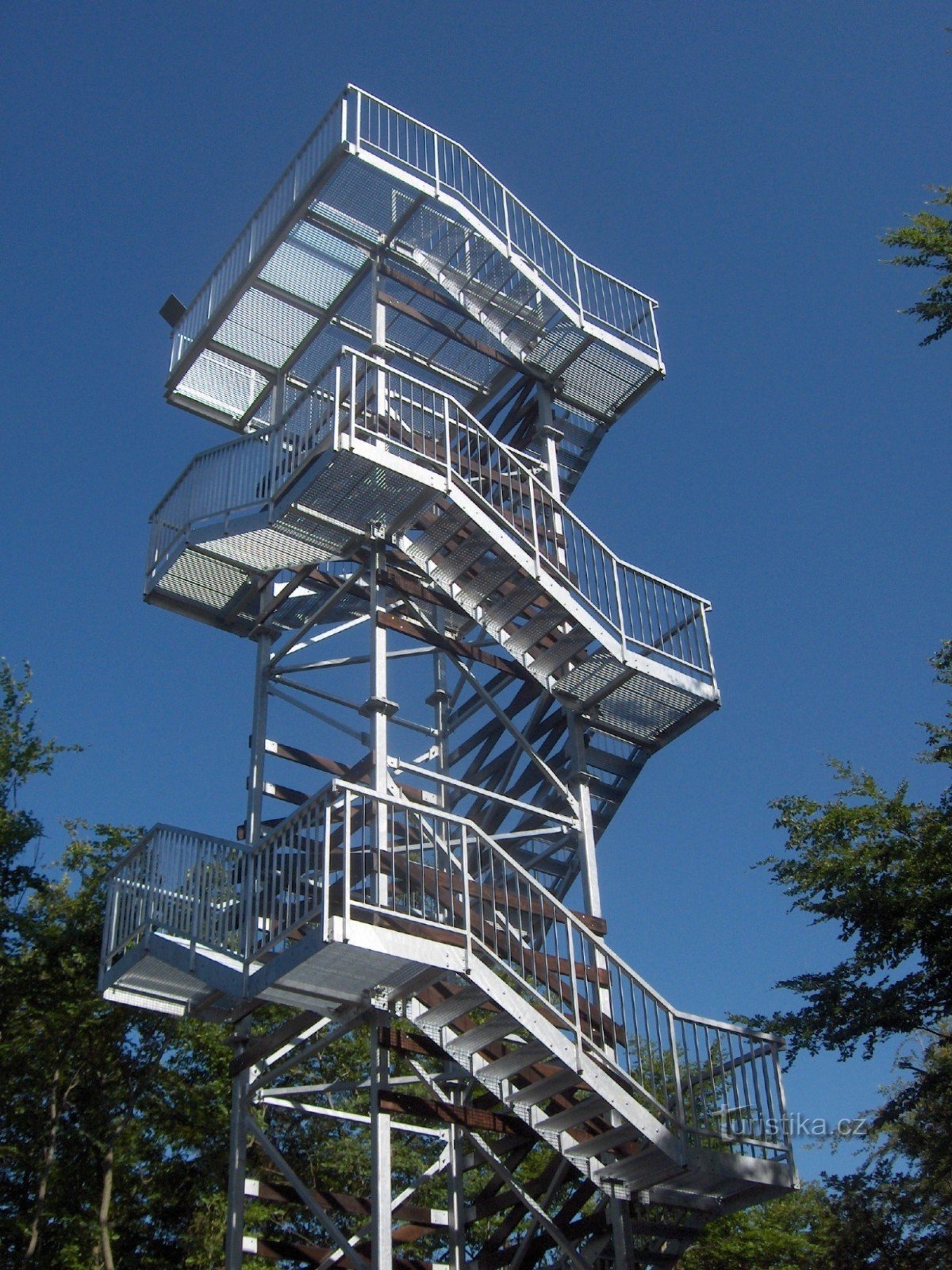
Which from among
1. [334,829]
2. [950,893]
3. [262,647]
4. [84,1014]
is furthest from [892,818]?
[84,1014]

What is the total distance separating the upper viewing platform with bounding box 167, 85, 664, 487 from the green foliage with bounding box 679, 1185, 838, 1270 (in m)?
10.7

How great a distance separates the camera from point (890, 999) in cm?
1002

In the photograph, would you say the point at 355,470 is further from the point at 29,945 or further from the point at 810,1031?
the point at 29,945

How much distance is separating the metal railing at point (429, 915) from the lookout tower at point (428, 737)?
0.11ft

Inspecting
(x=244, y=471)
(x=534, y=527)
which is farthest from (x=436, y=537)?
(x=244, y=471)

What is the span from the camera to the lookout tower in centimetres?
974

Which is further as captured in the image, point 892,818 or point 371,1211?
point 892,818

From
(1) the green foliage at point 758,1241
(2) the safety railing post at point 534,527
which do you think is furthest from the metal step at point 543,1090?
(1) the green foliage at point 758,1241

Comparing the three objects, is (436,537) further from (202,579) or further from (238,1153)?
(238,1153)

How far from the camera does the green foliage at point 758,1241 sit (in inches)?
703

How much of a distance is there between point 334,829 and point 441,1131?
2.97 m

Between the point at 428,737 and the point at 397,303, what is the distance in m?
4.45

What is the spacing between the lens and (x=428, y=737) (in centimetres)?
1377

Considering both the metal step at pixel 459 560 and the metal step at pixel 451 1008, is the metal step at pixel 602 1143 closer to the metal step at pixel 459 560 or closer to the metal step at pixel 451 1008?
the metal step at pixel 451 1008
